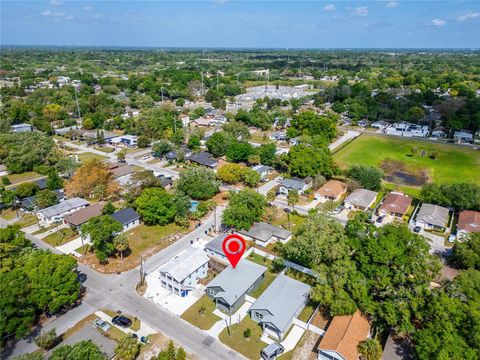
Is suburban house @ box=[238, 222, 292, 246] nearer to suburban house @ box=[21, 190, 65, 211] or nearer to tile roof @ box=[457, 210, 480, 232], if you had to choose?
tile roof @ box=[457, 210, 480, 232]

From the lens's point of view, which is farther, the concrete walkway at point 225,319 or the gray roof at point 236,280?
the gray roof at point 236,280

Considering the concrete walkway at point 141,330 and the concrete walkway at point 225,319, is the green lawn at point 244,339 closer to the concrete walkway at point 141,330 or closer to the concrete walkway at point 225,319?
the concrete walkway at point 225,319

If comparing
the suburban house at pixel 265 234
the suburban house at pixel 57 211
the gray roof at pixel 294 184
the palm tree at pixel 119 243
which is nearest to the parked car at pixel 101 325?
the palm tree at pixel 119 243

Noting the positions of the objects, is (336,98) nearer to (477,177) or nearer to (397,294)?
(477,177)

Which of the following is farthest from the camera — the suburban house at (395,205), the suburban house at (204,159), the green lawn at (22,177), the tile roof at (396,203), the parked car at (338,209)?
the suburban house at (204,159)

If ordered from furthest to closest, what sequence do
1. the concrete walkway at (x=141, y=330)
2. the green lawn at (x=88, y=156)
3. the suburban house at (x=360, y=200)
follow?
the green lawn at (x=88, y=156)
the suburban house at (x=360, y=200)
the concrete walkway at (x=141, y=330)

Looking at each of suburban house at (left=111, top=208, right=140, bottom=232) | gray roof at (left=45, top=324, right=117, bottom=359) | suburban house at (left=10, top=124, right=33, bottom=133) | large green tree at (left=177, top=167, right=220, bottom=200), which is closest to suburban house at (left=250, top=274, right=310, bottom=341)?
gray roof at (left=45, top=324, right=117, bottom=359)

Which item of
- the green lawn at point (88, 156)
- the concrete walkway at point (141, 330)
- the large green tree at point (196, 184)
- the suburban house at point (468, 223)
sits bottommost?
the concrete walkway at point (141, 330)
